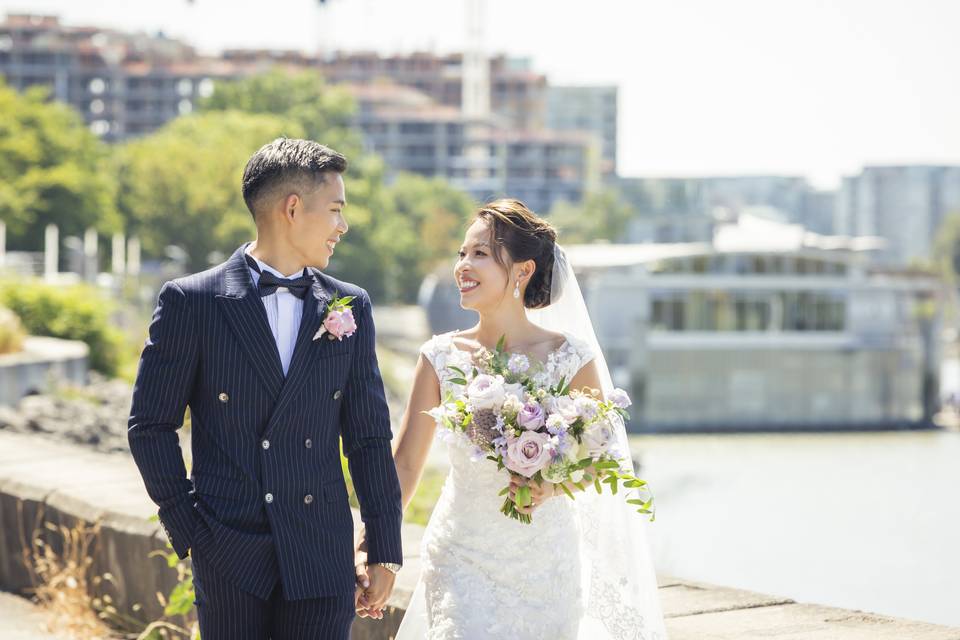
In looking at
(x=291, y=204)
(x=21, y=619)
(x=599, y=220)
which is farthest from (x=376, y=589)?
(x=599, y=220)

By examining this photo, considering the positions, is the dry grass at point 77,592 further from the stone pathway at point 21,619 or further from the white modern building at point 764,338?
the white modern building at point 764,338

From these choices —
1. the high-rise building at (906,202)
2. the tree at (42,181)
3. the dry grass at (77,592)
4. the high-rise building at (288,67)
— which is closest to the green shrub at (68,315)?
the dry grass at (77,592)

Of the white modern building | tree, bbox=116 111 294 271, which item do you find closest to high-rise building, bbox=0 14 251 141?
tree, bbox=116 111 294 271

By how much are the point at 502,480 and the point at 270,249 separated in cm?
89

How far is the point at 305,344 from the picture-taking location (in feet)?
9.79

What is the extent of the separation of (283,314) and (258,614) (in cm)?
63

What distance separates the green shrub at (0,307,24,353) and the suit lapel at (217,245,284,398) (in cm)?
1294

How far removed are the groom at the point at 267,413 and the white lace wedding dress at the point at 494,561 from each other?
1.50ft

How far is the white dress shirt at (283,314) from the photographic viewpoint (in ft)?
9.89

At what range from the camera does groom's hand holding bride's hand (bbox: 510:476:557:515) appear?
333cm

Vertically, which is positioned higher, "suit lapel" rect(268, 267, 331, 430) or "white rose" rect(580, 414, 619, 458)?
"suit lapel" rect(268, 267, 331, 430)

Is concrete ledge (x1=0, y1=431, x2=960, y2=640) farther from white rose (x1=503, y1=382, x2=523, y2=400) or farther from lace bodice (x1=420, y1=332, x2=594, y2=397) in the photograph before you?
white rose (x1=503, y1=382, x2=523, y2=400)

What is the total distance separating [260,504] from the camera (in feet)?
9.53

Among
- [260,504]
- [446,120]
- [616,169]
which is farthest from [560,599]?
[616,169]
